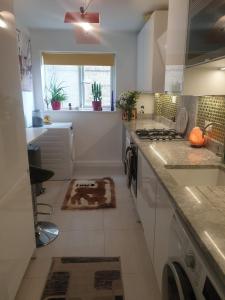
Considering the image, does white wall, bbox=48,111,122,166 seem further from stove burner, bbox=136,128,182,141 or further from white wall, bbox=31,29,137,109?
stove burner, bbox=136,128,182,141

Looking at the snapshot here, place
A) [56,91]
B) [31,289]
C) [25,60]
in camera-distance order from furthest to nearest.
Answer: [56,91]
[25,60]
[31,289]

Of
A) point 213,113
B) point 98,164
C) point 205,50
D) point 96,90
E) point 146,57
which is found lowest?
point 98,164

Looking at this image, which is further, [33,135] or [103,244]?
[33,135]

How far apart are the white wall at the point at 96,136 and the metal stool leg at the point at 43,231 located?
1968 mm

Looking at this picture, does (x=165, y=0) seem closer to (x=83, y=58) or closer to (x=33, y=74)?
(x=83, y=58)

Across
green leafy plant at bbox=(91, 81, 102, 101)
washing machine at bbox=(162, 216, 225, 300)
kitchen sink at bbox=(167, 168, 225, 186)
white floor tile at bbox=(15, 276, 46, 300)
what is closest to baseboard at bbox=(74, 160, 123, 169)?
green leafy plant at bbox=(91, 81, 102, 101)

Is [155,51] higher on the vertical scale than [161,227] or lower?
higher

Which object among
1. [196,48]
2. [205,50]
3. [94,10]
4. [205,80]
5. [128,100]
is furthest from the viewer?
[128,100]

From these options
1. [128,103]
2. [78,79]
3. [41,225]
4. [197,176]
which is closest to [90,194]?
[41,225]

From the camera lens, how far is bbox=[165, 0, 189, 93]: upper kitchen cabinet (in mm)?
A: 1672

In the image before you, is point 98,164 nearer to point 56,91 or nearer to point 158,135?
point 56,91

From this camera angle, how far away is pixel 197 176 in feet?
5.26

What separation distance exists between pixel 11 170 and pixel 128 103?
256 cm

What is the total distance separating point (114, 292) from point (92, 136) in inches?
116
